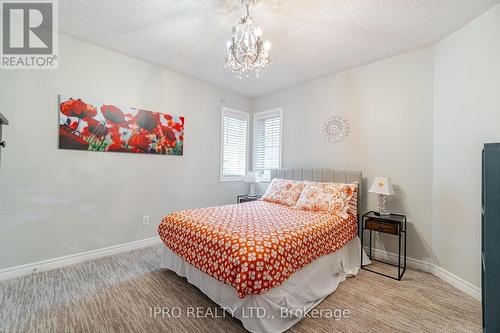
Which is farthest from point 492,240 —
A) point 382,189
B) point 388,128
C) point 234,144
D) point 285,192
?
point 234,144

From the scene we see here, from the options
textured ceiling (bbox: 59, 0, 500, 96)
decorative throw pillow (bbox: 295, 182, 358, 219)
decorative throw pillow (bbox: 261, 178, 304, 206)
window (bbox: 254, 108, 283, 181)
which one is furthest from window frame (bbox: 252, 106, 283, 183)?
decorative throw pillow (bbox: 295, 182, 358, 219)

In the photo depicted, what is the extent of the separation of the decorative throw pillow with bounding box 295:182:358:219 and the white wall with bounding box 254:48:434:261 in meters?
0.53

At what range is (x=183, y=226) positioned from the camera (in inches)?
85.4

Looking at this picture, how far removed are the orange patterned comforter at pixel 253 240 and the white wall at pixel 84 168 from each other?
106 centimetres

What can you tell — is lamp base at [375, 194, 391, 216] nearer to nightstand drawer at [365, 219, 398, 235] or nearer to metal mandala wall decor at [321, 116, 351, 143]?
nightstand drawer at [365, 219, 398, 235]

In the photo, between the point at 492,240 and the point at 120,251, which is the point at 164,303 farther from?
the point at 492,240

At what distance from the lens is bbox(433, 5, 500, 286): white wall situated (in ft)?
6.63

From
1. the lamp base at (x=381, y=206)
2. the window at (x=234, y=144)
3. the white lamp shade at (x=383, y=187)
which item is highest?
the window at (x=234, y=144)

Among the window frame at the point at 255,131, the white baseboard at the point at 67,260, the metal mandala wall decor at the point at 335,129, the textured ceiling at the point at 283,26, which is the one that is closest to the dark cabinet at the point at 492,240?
the textured ceiling at the point at 283,26

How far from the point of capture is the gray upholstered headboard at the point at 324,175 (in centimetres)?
306

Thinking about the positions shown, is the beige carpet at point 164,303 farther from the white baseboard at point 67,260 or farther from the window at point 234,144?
the window at point 234,144

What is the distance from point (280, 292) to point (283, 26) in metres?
2.59

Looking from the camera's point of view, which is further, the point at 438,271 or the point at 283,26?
the point at 438,271

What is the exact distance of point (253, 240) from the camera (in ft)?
5.47
